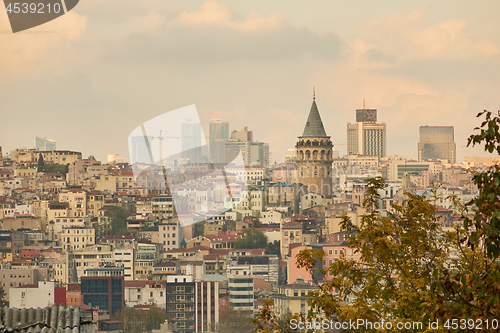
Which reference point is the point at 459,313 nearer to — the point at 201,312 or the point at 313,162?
the point at 201,312

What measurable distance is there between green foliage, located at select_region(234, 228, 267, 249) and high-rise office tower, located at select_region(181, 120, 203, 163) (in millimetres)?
3618

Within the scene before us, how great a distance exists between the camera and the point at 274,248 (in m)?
28.4

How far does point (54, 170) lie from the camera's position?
1581 inches

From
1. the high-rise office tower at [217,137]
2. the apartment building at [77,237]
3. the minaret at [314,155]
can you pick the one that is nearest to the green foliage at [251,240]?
the apartment building at [77,237]

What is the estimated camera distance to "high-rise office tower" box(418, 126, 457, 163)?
53.2 meters

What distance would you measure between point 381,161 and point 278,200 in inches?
970

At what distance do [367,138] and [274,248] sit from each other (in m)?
39.7

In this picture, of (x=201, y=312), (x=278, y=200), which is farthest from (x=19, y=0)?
(x=278, y=200)

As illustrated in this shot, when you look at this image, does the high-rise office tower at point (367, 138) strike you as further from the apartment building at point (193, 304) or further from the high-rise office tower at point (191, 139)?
the apartment building at point (193, 304)

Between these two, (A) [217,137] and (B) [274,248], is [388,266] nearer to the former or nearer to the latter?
(B) [274,248]

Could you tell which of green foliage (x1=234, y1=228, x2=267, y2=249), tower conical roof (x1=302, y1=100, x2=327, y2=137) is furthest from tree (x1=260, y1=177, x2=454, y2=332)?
tower conical roof (x1=302, y1=100, x2=327, y2=137)

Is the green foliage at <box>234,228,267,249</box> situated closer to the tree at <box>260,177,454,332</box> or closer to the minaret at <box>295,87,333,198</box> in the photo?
the minaret at <box>295,87,333,198</box>

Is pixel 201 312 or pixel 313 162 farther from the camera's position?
pixel 313 162

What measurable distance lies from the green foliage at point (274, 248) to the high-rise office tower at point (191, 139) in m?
4.41
